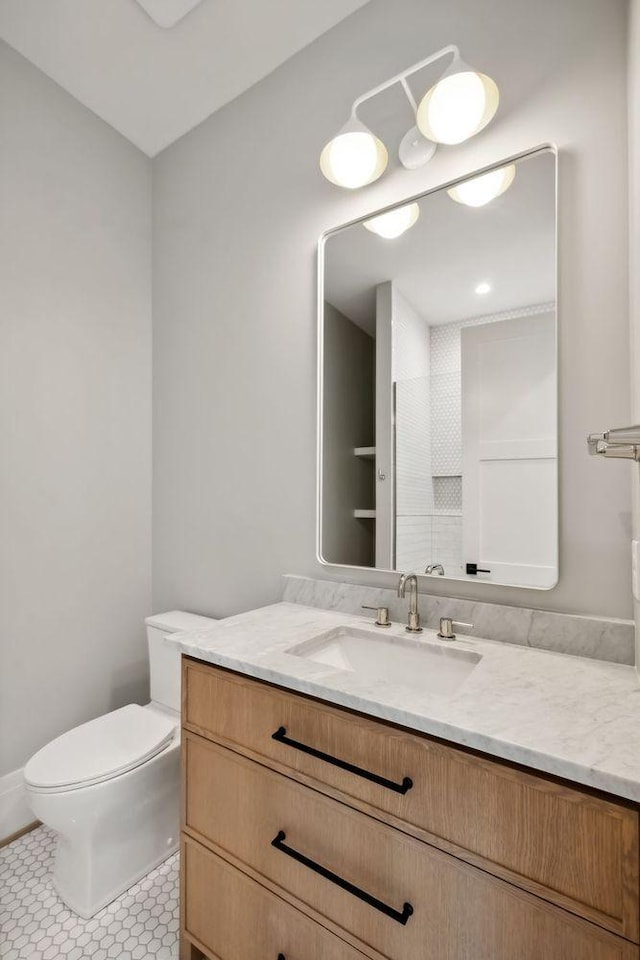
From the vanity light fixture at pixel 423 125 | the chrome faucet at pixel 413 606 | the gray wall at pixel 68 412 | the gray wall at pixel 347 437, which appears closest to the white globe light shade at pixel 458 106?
the vanity light fixture at pixel 423 125

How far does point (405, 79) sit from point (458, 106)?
31cm

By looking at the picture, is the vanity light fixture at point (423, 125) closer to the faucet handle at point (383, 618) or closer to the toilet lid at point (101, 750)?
the faucet handle at point (383, 618)

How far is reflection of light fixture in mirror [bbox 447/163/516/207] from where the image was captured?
127 centimetres

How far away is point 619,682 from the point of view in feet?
3.10

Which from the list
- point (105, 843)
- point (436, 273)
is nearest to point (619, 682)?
point (436, 273)

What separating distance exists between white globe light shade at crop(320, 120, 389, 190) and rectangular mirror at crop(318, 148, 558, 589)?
0.13 m

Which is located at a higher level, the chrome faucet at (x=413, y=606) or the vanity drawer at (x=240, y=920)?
the chrome faucet at (x=413, y=606)

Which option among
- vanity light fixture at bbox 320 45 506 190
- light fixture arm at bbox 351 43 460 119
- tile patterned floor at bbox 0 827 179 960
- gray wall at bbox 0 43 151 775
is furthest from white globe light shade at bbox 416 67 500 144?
tile patterned floor at bbox 0 827 179 960

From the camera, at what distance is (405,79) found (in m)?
1.45

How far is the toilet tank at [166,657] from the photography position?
6.00ft

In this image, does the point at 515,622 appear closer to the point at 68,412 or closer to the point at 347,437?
the point at 347,437

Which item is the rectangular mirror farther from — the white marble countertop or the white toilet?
the white toilet

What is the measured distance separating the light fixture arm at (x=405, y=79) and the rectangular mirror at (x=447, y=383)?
31 centimetres

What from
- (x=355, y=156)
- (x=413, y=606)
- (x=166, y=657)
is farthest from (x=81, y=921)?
(x=355, y=156)
